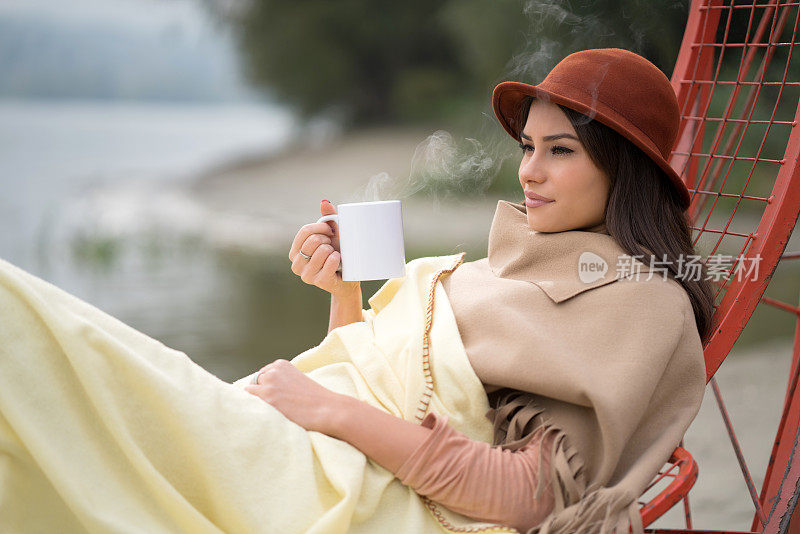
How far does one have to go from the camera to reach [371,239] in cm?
164

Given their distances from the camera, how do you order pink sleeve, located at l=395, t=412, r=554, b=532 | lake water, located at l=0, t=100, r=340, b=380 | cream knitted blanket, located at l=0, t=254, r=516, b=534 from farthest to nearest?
lake water, located at l=0, t=100, r=340, b=380, pink sleeve, located at l=395, t=412, r=554, b=532, cream knitted blanket, located at l=0, t=254, r=516, b=534

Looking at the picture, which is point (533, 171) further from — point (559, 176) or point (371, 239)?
point (371, 239)

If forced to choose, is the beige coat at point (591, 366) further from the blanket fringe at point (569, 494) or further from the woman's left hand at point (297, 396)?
the woman's left hand at point (297, 396)

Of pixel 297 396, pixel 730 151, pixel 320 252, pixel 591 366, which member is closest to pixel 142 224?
pixel 730 151

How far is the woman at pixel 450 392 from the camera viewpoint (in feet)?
4.27

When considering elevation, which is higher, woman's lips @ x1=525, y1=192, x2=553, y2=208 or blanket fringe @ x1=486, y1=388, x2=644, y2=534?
woman's lips @ x1=525, y1=192, x2=553, y2=208

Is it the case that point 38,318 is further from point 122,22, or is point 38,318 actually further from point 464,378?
point 122,22

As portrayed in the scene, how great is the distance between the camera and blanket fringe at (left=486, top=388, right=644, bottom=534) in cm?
136

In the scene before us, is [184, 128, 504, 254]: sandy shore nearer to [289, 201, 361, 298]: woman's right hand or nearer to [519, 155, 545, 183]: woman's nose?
[289, 201, 361, 298]: woman's right hand

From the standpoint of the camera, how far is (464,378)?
5.01 feet

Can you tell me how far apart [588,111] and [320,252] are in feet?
1.96

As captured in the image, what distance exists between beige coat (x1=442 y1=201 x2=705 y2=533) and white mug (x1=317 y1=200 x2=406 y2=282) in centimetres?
18

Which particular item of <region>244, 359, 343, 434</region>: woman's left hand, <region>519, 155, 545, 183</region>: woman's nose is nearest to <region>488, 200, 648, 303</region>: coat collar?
<region>519, 155, 545, 183</region>: woman's nose

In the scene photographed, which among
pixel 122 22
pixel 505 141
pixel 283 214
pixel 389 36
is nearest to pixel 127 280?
pixel 283 214
